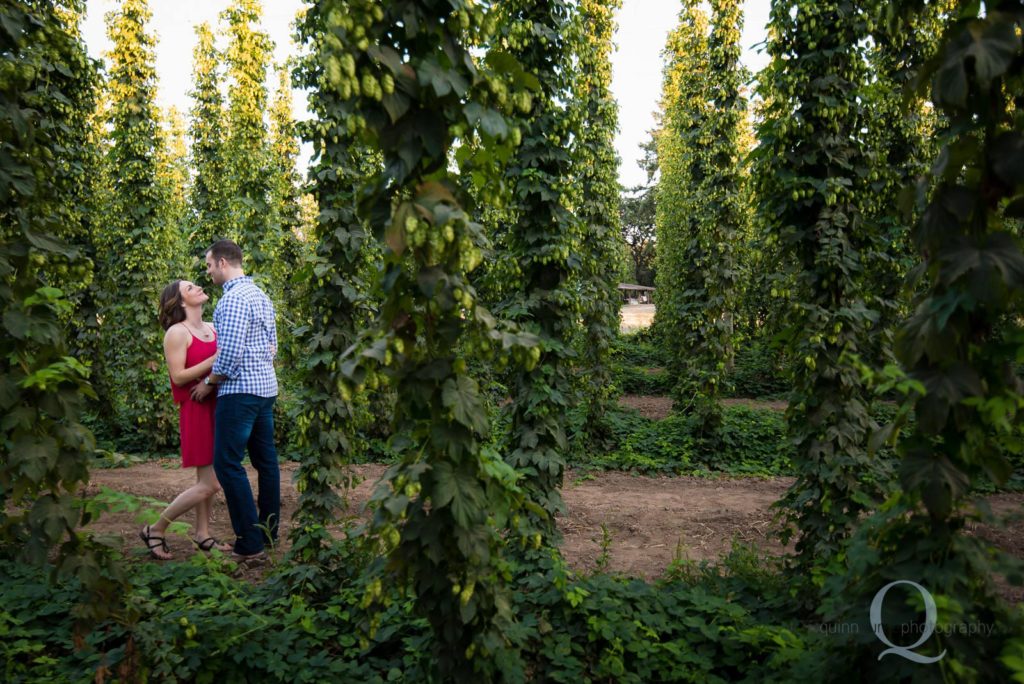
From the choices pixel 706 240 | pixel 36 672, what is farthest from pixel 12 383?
pixel 706 240

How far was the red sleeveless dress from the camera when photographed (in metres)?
4.95

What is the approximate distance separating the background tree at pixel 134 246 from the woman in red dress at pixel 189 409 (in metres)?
5.69

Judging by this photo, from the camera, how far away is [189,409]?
4.96 meters

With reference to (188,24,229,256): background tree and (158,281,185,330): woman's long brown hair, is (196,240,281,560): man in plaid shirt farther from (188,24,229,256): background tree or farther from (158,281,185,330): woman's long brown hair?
(188,24,229,256): background tree

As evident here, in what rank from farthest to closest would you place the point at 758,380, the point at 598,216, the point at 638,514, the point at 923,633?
the point at 758,380 → the point at 598,216 → the point at 638,514 → the point at 923,633

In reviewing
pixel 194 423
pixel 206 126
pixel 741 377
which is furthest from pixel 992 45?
pixel 206 126

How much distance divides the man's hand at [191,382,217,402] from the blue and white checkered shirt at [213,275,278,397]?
194mm

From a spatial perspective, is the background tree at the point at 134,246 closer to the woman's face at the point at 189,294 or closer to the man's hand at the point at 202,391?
the woman's face at the point at 189,294

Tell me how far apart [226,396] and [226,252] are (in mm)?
1078

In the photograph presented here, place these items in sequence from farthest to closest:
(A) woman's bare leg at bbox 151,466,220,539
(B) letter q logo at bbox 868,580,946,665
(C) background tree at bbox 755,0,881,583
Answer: (A) woman's bare leg at bbox 151,466,220,539 → (C) background tree at bbox 755,0,881,583 → (B) letter q logo at bbox 868,580,946,665

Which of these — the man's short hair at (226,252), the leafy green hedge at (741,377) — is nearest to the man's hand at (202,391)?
the man's short hair at (226,252)

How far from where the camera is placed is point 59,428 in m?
2.99

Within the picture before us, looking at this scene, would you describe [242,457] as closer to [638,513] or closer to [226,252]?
[226,252]

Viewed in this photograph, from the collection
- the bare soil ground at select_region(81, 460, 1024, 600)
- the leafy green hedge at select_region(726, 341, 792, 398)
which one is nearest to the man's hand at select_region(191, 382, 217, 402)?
the bare soil ground at select_region(81, 460, 1024, 600)
